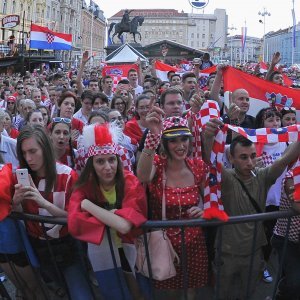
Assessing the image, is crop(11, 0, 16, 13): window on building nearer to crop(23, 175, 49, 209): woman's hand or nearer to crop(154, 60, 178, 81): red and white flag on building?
crop(154, 60, 178, 81): red and white flag on building

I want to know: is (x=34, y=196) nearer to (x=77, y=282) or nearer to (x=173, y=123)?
(x=77, y=282)

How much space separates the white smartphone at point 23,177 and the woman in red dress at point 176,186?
0.77m

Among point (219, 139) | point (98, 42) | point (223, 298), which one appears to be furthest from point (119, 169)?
point (98, 42)

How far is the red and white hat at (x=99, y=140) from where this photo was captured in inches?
115

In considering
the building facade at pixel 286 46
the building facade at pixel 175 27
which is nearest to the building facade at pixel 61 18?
the building facade at pixel 175 27

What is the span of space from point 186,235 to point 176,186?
35 cm

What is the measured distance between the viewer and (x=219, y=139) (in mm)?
3098

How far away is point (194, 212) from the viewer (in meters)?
2.95

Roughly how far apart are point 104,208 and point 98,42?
11284 cm

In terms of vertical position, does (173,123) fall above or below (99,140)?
above

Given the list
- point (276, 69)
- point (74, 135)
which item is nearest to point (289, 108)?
point (74, 135)

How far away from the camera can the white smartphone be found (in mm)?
2695

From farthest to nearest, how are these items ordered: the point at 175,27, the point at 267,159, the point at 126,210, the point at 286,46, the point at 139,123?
the point at 175,27, the point at 286,46, the point at 139,123, the point at 267,159, the point at 126,210

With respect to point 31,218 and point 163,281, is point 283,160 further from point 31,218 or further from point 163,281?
point 31,218
